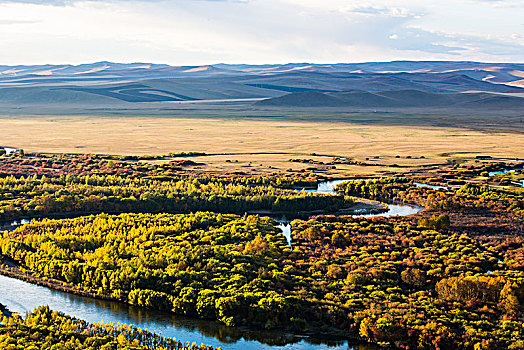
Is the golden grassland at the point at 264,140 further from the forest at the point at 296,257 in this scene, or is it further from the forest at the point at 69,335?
the forest at the point at 69,335

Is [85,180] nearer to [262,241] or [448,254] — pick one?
[262,241]

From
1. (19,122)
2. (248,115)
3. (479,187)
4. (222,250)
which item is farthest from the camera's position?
(248,115)

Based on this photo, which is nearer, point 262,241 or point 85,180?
point 262,241

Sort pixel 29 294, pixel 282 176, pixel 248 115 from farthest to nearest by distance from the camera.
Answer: pixel 248 115 < pixel 282 176 < pixel 29 294

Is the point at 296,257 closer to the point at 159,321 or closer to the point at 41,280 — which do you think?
the point at 159,321

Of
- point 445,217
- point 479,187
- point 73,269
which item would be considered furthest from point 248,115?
point 73,269

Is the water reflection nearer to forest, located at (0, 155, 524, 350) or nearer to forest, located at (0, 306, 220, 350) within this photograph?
forest, located at (0, 155, 524, 350)

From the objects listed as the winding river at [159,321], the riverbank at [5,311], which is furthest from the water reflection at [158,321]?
the riverbank at [5,311]
